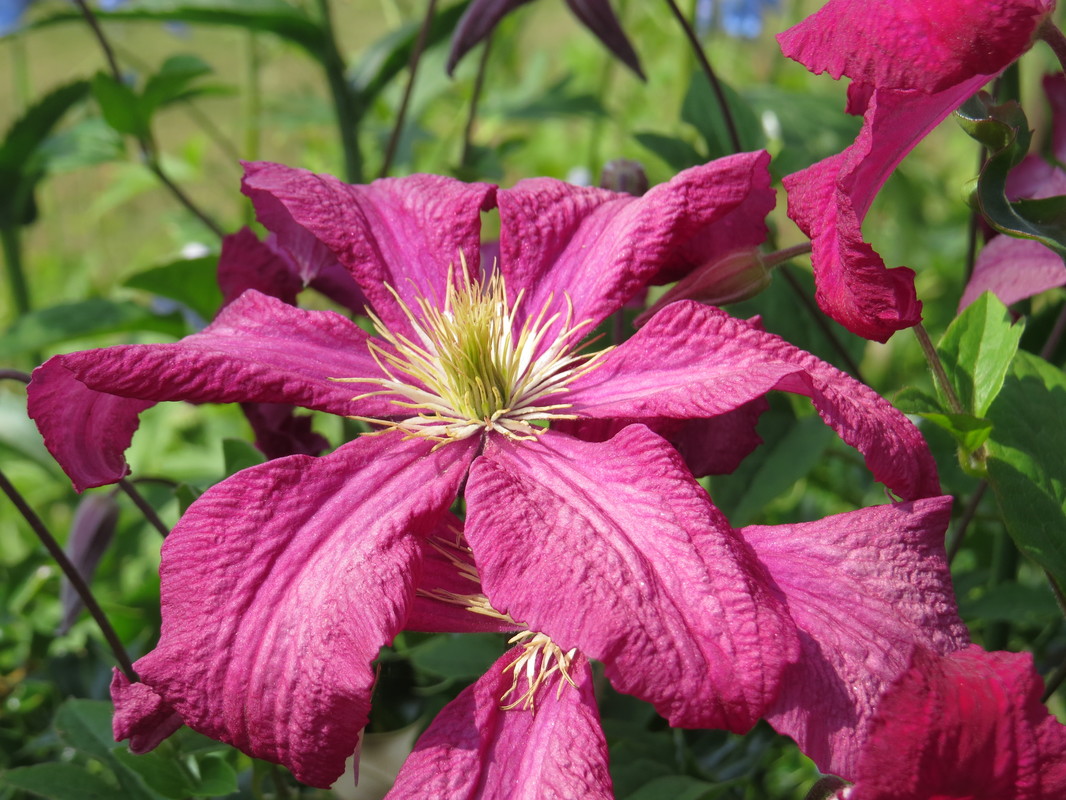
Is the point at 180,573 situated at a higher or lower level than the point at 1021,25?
lower

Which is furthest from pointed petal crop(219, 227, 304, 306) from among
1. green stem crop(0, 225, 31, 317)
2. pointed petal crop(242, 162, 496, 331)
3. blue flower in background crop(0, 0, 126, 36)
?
blue flower in background crop(0, 0, 126, 36)

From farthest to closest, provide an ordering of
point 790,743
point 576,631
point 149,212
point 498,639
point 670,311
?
point 149,212
point 790,743
point 498,639
point 670,311
point 576,631

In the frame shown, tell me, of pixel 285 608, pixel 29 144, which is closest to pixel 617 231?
pixel 285 608

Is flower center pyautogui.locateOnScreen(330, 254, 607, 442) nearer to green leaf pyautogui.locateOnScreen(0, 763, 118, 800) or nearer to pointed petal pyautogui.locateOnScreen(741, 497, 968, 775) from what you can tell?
pointed petal pyautogui.locateOnScreen(741, 497, 968, 775)

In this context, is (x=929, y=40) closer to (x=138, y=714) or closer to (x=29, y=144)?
(x=138, y=714)

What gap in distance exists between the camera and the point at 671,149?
0.91 meters

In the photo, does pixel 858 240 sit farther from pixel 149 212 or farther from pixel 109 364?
pixel 149 212

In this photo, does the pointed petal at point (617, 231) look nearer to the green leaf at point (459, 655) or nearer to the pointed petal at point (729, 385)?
the pointed petal at point (729, 385)

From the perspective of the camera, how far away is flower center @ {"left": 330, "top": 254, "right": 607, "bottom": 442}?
581 mm

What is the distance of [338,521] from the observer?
50cm

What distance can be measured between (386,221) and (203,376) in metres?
0.17

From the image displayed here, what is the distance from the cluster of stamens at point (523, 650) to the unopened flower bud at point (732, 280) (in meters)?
0.19

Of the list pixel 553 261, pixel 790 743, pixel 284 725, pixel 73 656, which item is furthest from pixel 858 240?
pixel 73 656

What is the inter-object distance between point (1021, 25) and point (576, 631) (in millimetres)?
306
